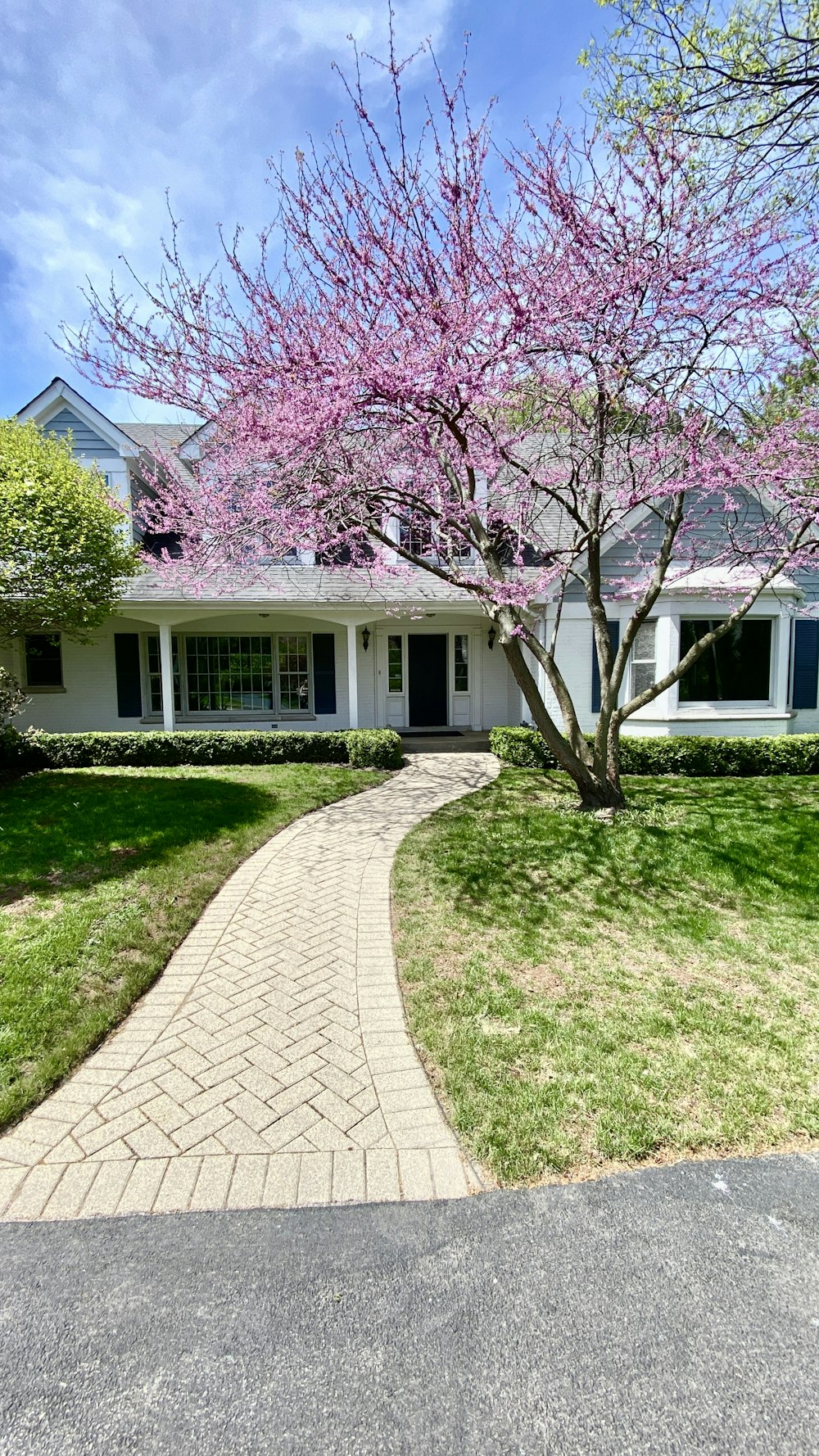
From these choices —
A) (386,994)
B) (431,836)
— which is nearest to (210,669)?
(431,836)

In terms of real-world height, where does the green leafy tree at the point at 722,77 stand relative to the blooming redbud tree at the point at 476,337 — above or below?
above

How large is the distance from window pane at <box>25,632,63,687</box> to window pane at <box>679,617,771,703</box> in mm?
12955

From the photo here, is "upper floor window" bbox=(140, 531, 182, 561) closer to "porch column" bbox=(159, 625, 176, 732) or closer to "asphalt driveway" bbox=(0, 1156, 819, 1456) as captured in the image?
"porch column" bbox=(159, 625, 176, 732)

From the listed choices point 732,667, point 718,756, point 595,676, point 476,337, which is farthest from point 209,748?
point 732,667

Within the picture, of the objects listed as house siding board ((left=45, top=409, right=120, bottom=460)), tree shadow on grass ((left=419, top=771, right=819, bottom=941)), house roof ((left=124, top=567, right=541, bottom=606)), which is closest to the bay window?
house roof ((left=124, top=567, right=541, bottom=606))

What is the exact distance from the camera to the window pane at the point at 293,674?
14578 mm

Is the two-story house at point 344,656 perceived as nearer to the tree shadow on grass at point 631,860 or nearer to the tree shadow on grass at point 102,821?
the tree shadow on grass at point 102,821

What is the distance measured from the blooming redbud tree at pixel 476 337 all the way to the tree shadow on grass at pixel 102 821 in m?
3.25

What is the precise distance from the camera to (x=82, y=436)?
1357 cm

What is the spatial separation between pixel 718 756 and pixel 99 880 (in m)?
9.28

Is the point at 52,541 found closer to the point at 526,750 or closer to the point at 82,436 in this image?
the point at 82,436

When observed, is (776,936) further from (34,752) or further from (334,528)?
(34,752)

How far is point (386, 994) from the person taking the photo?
12.7 feet

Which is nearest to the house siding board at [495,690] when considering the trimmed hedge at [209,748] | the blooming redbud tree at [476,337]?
the trimmed hedge at [209,748]
